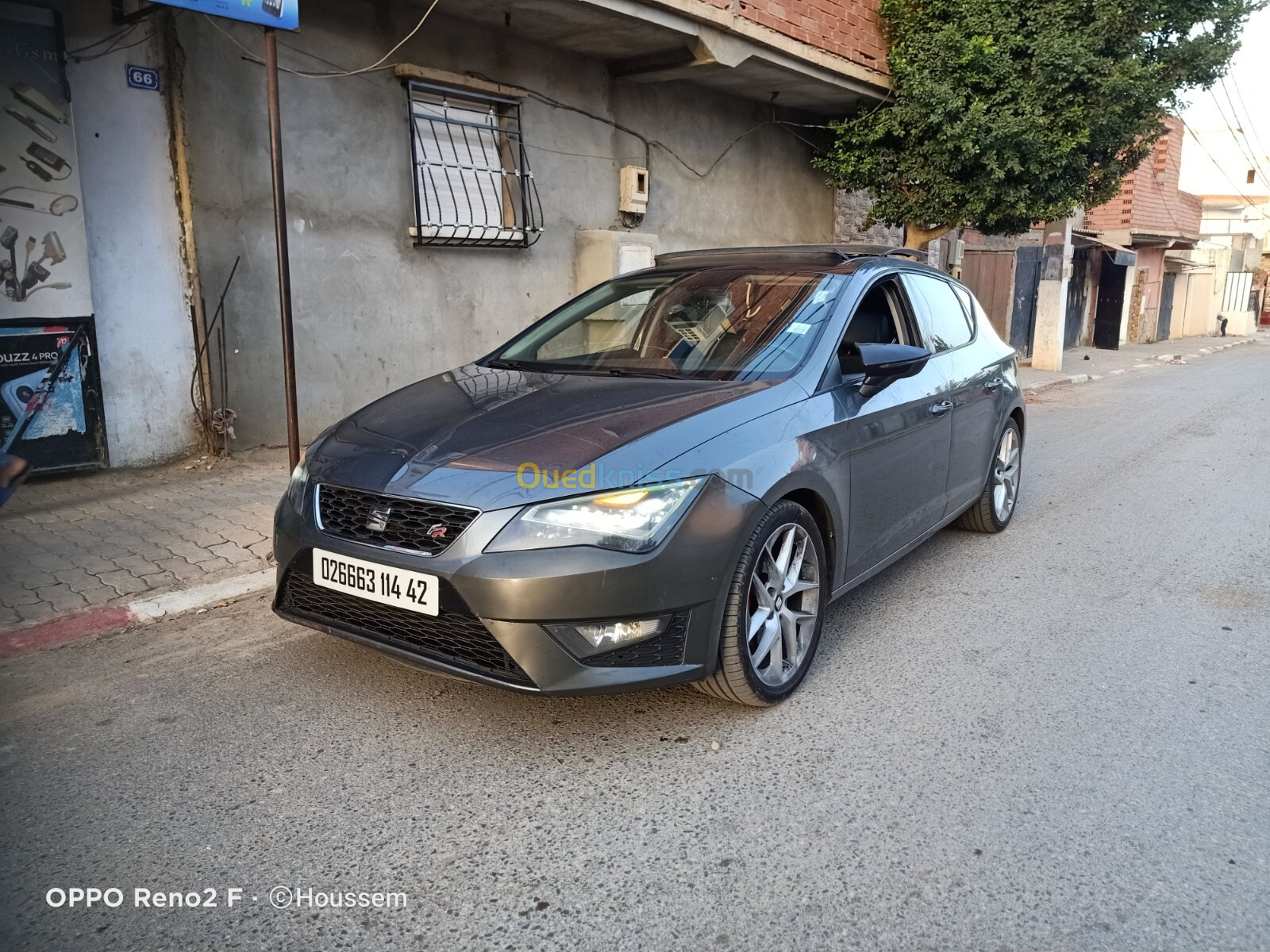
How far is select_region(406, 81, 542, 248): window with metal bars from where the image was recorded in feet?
25.6

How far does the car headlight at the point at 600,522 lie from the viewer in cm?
275

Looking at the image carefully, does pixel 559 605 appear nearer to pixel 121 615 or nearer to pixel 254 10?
pixel 121 615

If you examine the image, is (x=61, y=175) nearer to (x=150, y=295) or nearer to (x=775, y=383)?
(x=150, y=295)

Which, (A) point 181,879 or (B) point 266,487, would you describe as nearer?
(A) point 181,879

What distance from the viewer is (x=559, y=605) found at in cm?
272

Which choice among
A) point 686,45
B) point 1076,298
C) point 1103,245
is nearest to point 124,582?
point 686,45

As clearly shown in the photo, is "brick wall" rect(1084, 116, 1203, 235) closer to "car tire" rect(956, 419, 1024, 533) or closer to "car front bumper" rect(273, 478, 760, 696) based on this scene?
"car tire" rect(956, 419, 1024, 533)

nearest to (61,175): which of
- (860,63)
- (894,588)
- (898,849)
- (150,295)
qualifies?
(150,295)

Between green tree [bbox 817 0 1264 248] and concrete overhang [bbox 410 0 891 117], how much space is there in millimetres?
703

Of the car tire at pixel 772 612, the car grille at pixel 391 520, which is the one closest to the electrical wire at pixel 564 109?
the car grille at pixel 391 520

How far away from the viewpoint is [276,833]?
2566 mm

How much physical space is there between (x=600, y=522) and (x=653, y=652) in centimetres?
45

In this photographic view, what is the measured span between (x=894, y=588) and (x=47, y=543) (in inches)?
173

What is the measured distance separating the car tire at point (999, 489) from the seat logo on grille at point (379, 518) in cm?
360
